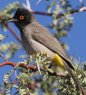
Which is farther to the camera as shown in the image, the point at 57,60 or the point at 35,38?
the point at 35,38

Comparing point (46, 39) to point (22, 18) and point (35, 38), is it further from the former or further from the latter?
point (22, 18)

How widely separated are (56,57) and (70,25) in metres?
1.41

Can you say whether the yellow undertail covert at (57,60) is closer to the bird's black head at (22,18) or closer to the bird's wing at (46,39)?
the bird's wing at (46,39)

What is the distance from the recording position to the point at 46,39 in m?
5.71

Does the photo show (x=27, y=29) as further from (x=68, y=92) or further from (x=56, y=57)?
(x=68, y=92)

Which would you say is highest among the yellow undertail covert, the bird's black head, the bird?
the bird's black head

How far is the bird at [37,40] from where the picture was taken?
5.10 metres

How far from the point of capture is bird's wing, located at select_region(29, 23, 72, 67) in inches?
207

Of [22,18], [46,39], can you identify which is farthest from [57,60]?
[22,18]

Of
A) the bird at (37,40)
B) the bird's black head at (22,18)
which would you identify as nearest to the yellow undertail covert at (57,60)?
the bird at (37,40)

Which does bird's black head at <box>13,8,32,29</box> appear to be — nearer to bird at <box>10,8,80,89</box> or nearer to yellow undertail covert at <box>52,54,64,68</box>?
bird at <box>10,8,80,89</box>

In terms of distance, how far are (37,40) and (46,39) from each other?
0.14m

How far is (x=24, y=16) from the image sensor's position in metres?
6.33

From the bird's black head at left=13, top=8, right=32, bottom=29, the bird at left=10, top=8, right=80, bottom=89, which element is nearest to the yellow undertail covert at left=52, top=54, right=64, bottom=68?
the bird at left=10, top=8, right=80, bottom=89
